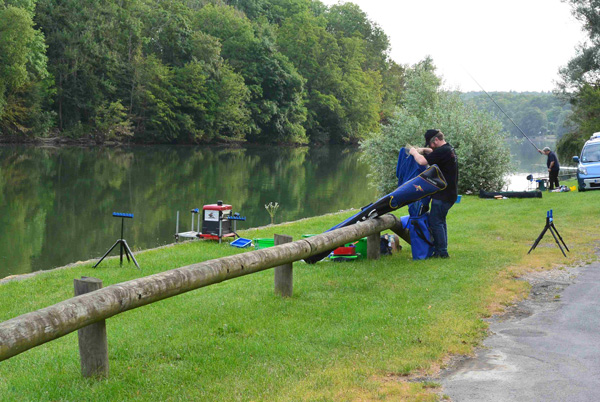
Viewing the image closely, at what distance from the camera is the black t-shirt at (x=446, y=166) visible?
9922mm

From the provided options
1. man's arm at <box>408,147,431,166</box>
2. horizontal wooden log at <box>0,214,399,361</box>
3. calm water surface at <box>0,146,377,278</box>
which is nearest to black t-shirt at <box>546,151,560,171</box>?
calm water surface at <box>0,146,377,278</box>

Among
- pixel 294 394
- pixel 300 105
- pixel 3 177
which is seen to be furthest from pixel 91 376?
pixel 300 105

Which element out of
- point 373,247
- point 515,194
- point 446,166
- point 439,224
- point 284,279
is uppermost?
point 446,166

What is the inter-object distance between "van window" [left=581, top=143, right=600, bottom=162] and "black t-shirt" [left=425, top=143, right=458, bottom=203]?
17.6m

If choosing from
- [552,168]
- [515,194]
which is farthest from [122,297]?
[552,168]

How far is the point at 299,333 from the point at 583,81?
44.3 meters

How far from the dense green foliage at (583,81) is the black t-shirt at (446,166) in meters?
33.8

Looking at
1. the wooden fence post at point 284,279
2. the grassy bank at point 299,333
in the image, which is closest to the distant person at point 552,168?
the grassy bank at point 299,333

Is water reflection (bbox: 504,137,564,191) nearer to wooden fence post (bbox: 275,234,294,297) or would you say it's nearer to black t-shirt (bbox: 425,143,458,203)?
black t-shirt (bbox: 425,143,458,203)

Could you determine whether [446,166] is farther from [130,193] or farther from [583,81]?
[583,81]

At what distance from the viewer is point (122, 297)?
507cm

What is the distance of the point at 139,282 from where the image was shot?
5305mm

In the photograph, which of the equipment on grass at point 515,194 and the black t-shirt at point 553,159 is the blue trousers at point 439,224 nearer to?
the equipment on grass at point 515,194

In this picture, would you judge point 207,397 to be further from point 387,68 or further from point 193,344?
point 387,68
